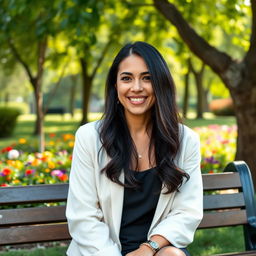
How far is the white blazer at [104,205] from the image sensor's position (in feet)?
9.05

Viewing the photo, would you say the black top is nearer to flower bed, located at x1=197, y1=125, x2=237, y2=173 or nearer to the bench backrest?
the bench backrest

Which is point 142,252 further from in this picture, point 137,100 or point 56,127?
point 56,127

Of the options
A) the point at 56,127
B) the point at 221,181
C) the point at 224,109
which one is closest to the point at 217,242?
the point at 221,181

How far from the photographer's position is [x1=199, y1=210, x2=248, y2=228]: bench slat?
338cm

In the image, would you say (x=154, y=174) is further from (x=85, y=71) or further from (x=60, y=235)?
(x=85, y=71)

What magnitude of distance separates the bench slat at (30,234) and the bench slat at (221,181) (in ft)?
3.48

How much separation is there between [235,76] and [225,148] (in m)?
2.07

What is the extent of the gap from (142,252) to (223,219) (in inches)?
37.2

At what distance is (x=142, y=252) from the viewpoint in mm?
2662

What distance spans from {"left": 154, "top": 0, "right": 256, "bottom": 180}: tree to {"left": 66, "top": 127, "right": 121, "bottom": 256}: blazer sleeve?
13.1 feet

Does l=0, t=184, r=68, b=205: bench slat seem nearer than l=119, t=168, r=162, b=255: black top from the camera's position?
No

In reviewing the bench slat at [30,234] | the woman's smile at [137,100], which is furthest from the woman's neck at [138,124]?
the bench slat at [30,234]

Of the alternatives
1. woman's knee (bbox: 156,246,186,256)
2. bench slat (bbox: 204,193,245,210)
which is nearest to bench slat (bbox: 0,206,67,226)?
woman's knee (bbox: 156,246,186,256)

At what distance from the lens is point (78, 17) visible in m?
5.63
